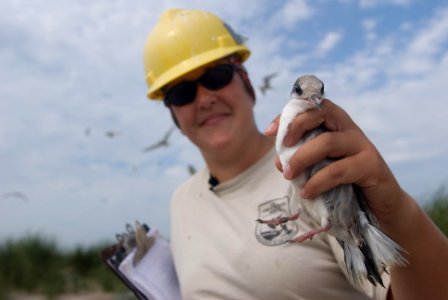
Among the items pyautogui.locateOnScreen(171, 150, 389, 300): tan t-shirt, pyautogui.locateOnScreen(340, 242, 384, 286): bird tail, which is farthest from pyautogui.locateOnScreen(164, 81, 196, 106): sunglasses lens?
pyautogui.locateOnScreen(340, 242, 384, 286): bird tail

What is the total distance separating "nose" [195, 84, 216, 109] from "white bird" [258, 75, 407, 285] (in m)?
1.31

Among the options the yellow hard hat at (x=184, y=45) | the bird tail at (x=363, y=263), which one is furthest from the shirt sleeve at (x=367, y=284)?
the yellow hard hat at (x=184, y=45)

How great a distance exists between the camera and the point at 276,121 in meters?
1.74

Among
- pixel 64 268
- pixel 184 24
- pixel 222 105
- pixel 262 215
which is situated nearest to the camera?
pixel 262 215

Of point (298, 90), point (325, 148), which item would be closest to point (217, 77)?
point (298, 90)

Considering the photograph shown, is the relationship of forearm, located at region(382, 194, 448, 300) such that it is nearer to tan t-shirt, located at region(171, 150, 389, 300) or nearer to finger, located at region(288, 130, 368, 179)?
tan t-shirt, located at region(171, 150, 389, 300)

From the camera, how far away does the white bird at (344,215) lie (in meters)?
1.59

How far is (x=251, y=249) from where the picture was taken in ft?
8.15

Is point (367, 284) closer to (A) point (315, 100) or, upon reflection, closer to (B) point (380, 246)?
(B) point (380, 246)

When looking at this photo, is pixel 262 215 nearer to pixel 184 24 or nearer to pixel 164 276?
pixel 164 276

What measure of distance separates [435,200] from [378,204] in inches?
176

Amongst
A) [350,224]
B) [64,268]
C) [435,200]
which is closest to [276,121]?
[350,224]

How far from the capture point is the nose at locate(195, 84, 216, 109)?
9.73 ft

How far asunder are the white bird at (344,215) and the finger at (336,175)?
0.16ft
